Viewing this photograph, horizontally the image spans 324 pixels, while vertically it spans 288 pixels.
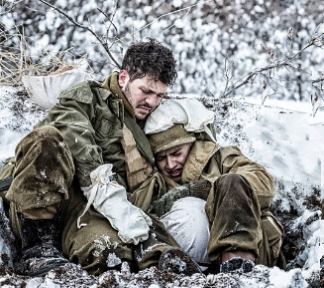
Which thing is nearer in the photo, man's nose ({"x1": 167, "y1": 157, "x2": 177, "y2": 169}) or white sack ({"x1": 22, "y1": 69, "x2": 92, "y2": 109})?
man's nose ({"x1": 167, "y1": 157, "x2": 177, "y2": 169})

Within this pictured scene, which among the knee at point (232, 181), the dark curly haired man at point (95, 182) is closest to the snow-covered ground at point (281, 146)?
the dark curly haired man at point (95, 182)

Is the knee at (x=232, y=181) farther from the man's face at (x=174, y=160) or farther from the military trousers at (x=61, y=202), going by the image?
the man's face at (x=174, y=160)

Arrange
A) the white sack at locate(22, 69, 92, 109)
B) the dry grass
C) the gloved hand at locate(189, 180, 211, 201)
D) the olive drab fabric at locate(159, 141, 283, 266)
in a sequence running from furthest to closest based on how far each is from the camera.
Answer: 1. the dry grass
2. the white sack at locate(22, 69, 92, 109)
3. the gloved hand at locate(189, 180, 211, 201)
4. the olive drab fabric at locate(159, 141, 283, 266)

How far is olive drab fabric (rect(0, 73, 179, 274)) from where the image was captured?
2549 millimetres

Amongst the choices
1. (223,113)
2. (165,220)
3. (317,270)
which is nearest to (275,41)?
(223,113)

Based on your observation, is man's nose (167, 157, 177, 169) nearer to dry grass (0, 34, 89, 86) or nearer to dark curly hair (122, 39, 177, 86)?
dark curly hair (122, 39, 177, 86)

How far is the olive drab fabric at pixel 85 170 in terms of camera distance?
255cm

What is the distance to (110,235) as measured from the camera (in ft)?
8.60

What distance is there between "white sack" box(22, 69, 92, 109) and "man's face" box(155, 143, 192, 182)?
0.87 metres

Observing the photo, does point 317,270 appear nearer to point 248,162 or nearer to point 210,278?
point 210,278

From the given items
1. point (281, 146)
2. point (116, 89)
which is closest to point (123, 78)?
point (116, 89)

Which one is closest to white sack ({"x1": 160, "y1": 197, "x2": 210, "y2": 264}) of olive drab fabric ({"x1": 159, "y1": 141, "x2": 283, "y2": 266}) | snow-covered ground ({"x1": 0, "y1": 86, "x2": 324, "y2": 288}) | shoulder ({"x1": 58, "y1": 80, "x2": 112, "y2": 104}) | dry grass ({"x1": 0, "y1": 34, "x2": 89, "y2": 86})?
olive drab fabric ({"x1": 159, "y1": 141, "x2": 283, "y2": 266})

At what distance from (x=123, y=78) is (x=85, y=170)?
28.5 inches

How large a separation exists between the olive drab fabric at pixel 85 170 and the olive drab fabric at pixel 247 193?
0.21m
